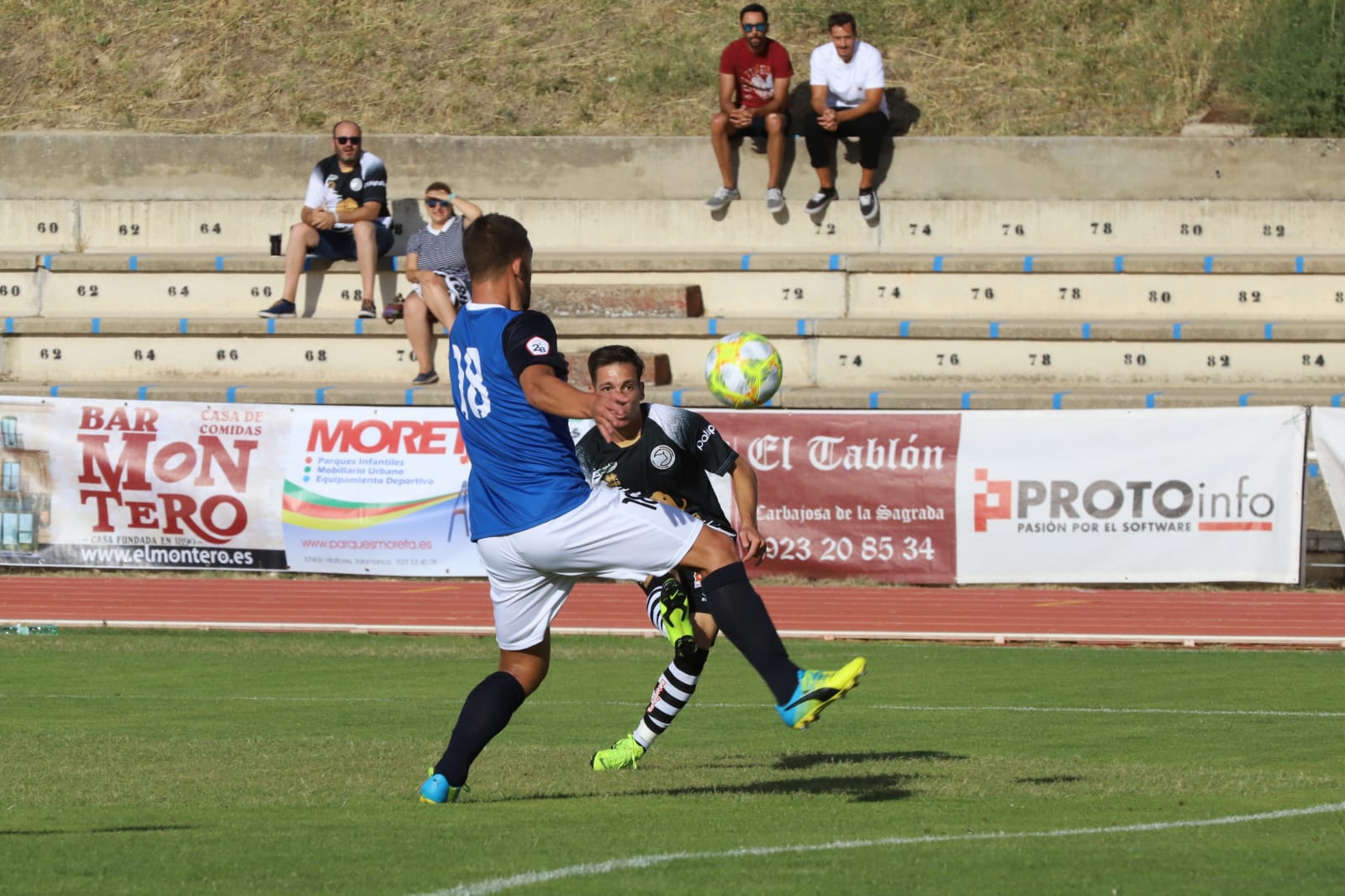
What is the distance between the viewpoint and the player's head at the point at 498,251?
20.8ft

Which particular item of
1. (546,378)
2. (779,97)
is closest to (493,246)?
(546,378)

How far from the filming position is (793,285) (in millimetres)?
21719

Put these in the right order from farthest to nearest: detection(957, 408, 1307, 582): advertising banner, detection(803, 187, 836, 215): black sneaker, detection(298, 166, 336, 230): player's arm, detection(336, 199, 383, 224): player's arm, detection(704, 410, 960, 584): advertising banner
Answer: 1. detection(803, 187, 836, 215): black sneaker
2. detection(298, 166, 336, 230): player's arm
3. detection(336, 199, 383, 224): player's arm
4. detection(704, 410, 960, 584): advertising banner
5. detection(957, 408, 1307, 582): advertising banner

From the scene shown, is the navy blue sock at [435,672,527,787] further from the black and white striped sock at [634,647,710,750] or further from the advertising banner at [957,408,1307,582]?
the advertising banner at [957,408,1307,582]

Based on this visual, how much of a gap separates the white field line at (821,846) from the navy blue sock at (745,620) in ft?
2.43

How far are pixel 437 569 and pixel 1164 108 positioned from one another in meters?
12.6

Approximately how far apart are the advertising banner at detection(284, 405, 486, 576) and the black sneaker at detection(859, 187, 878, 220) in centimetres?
638

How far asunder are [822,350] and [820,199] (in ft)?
7.24

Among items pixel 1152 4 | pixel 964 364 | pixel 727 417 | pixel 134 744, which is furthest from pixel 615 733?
pixel 1152 4

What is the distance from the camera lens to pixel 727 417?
59.1ft

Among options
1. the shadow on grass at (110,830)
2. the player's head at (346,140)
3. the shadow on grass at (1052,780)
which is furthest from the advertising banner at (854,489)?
the shadow on grass at (110,830)

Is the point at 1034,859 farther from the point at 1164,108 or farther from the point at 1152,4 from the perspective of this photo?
the point at 1152,4

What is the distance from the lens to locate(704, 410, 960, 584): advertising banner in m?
17.6

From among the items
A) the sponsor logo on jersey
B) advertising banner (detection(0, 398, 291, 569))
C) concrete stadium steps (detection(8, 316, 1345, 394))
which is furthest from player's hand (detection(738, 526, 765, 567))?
concrete stadium steps (detection(8, 316, 1345, 394))
